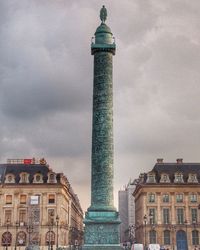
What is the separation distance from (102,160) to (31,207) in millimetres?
30783

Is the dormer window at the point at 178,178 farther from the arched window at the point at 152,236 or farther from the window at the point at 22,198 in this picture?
the window at the point at 22,198

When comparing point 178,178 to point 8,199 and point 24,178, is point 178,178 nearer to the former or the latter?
point 24,178

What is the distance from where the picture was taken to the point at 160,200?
239ft

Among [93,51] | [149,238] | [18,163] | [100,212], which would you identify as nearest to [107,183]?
Result: [100,212]

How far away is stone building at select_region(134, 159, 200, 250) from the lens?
7056 cm

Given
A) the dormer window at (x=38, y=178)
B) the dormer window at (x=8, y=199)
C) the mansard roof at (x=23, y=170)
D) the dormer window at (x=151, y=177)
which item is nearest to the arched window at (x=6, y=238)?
the dormer window at (x=8, y=199)

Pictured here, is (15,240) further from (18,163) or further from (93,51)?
(93,51)

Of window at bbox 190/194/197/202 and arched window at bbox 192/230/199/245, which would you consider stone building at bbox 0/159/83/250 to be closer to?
arched window at bbox 192/230/199/245

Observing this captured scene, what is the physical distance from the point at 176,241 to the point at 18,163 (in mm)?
27900

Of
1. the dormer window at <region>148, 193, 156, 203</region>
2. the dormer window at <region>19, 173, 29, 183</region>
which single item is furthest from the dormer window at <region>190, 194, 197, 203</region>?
the dormer window at <region>19, 173, 29, 183</region>

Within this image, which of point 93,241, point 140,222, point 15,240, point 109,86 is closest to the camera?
point 93,241

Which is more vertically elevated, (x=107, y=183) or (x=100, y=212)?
(x=107, y=183)

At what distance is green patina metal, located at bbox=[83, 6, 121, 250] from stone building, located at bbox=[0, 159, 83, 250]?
2781 cm

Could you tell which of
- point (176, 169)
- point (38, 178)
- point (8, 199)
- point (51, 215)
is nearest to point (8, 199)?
point (8, 199)
